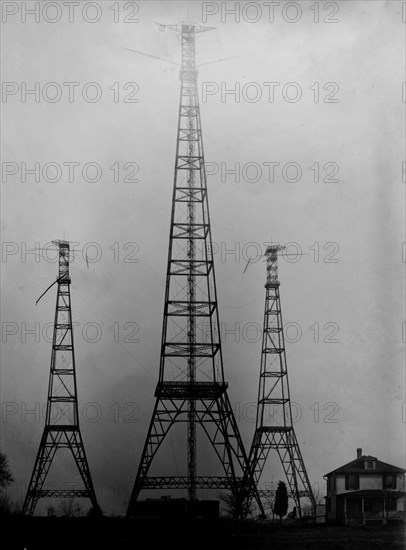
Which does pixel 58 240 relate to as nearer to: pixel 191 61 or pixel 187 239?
pixel 187 239

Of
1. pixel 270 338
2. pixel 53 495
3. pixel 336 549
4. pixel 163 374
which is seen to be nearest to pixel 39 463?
pixel 53 495

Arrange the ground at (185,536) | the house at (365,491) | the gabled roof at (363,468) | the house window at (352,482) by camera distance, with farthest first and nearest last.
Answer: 1. the house window at (352,482)
2. the gabled roof at (363,468)
3. the house at (365,491)
4. the ground at (185,536)

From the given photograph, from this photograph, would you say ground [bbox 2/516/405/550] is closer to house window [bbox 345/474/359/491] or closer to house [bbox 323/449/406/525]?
house [bbox 323/449/406/525]

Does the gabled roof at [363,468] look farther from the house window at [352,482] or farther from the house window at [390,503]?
the house window at [390,503]

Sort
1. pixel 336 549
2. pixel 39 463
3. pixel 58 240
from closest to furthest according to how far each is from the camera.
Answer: pixel 336 549
pixel 58 240
pixel 39 463

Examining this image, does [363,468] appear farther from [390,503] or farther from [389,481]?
[390,503]

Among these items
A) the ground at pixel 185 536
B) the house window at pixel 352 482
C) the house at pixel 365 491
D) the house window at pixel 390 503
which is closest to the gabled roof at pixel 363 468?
the house at pixel 365 491
